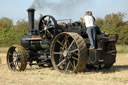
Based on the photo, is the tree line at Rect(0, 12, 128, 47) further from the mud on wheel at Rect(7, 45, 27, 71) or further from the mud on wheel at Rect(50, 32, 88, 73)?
the mud on wheel at Rect(50, 32, 88, 73)

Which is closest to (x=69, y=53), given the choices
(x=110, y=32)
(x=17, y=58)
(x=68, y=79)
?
(x=68, y=79)

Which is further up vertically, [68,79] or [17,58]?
[17,58]

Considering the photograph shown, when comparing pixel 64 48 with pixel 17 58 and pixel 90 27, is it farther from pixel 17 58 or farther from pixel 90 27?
pixel 17 58

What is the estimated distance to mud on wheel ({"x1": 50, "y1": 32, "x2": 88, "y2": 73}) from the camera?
26.3ft

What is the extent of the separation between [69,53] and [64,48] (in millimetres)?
534

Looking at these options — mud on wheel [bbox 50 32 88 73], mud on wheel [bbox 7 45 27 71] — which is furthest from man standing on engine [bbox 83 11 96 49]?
mud on wheel [bbox 7 45 27 71]

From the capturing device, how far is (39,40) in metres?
10.6

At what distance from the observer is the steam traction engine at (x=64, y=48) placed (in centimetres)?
825

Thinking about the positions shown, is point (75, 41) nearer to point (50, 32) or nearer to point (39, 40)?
point (50, 32)

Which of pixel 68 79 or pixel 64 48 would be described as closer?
pixel 68 79

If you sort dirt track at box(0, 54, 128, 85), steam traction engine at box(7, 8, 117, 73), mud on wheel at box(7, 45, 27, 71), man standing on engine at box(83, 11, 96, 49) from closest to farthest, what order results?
dirt track at box(0, 54, 128, 85) < steam traction engine at box(7, 8, 117, 73) < man standing on engine at box(83, 11, 96, 49) < mud on wheel at box(7, 45, 27, 71)

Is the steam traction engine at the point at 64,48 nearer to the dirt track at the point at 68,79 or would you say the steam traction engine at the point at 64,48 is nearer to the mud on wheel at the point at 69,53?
the mud on wheel at the point at 69,53

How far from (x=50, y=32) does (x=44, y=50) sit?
0.98 meters

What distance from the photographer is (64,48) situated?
9.04 m
